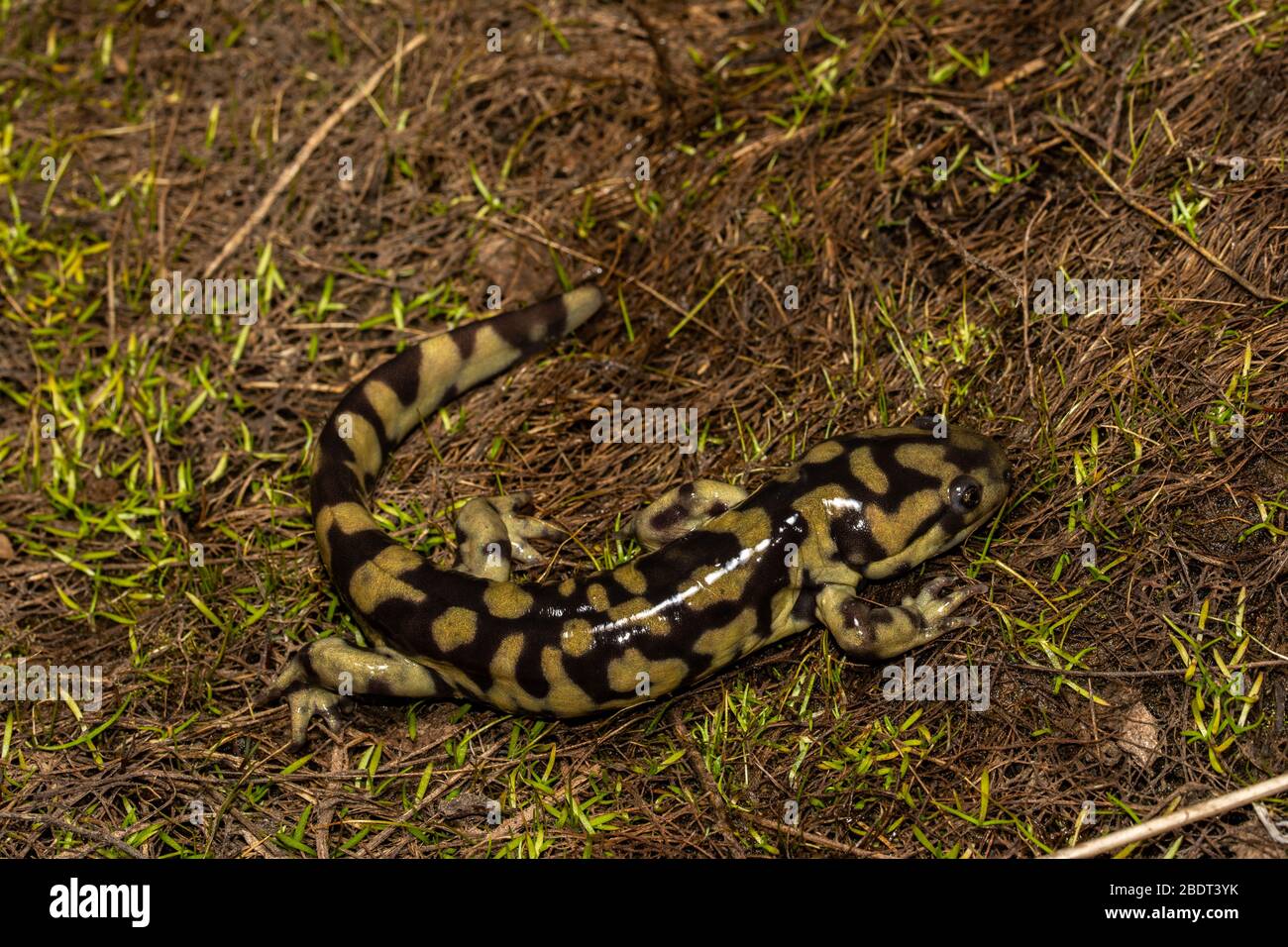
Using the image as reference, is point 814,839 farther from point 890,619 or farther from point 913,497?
point 913,497

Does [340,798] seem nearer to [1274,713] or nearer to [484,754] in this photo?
[484,754]

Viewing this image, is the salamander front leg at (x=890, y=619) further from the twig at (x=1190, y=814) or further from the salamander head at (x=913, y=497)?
the twig at (x=1190, y=814)

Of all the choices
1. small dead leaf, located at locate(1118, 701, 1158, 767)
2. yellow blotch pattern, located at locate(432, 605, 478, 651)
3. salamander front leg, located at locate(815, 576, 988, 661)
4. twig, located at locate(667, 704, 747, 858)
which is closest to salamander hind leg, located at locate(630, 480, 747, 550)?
salamander front leg, located at locate(815, 576, 988, 661)

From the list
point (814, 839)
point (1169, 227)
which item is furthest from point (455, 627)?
point (1169, 227)

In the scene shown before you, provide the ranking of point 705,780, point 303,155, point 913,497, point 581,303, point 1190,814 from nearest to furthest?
point 1190,814 < point 705,780 < point 913,497 < point 581,303 < point 303,155

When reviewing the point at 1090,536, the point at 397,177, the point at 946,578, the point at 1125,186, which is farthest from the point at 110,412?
the point at 1125,186

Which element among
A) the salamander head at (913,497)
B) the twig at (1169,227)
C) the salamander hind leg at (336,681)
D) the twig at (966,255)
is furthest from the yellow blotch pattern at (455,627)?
the twig at (1169,227)

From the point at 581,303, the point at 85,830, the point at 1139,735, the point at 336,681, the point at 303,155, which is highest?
the point at 303,155
